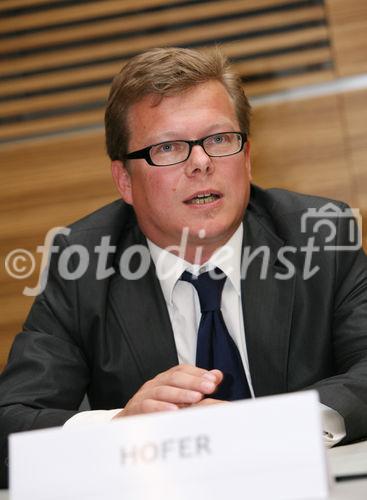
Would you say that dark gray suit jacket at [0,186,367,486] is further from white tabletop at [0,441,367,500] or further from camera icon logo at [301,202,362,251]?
white tabletop at [0,441,367,500]

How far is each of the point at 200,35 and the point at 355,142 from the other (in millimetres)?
745

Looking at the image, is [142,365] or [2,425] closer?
[2,425]

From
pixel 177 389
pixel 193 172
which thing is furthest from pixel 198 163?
pixel 177 389

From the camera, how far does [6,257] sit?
3.43 m

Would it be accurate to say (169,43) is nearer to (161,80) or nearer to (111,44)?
(111,44)

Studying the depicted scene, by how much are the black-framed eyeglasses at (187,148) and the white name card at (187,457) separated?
1178 mm

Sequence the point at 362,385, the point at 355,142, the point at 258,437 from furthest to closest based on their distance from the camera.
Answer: the point at 355,142
the point at 362,385
the point at 258,437

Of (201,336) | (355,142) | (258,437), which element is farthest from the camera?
(355,142)

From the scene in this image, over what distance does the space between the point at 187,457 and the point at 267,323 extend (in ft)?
3.78

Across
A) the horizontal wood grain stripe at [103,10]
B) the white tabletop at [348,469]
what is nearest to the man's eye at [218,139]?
the white tabletop at [348,469]

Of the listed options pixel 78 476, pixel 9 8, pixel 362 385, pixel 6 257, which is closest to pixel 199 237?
pixel 362 385

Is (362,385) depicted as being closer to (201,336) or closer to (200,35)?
(201,336)

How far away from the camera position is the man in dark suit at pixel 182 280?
7.12 feet

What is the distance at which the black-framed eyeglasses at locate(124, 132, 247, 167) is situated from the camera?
2189mm
